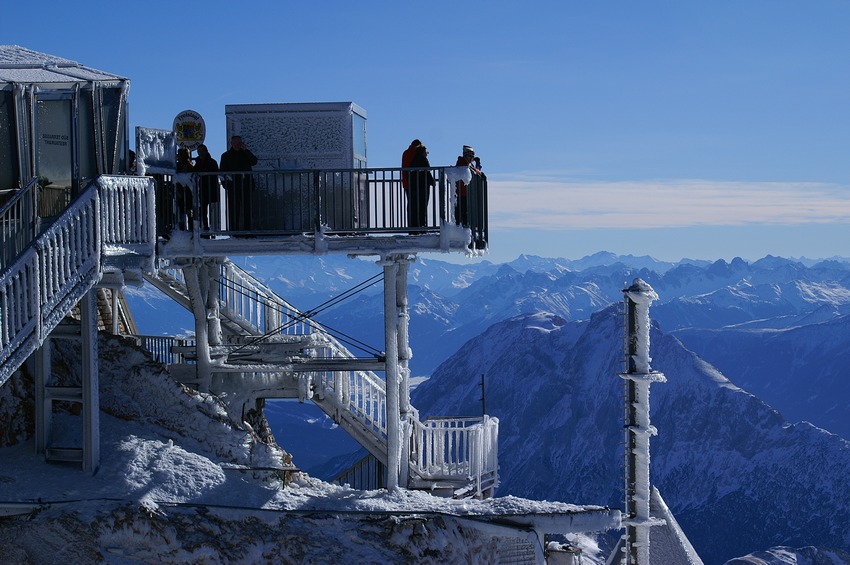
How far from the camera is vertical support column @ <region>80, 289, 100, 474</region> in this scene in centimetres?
2305

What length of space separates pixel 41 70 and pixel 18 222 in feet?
9.52

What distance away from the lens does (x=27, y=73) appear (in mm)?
22531

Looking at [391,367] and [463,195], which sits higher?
[463,195]

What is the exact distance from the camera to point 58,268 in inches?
806

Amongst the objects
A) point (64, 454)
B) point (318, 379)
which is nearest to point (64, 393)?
point (64, 454)

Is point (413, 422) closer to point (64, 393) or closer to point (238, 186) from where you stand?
point (238, 186)

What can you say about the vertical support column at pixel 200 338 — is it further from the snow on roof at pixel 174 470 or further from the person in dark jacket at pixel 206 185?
the person in dark jacket at pixel 206 185

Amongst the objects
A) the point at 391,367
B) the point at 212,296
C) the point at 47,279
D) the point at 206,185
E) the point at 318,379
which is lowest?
the point at 318,379

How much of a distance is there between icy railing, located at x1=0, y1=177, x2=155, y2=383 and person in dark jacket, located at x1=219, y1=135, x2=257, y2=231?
276 centimetres

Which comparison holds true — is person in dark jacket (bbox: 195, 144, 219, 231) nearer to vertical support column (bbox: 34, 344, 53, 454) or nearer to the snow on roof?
the snow on roof

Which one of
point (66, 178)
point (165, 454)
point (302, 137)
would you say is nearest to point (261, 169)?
point (302, 137)

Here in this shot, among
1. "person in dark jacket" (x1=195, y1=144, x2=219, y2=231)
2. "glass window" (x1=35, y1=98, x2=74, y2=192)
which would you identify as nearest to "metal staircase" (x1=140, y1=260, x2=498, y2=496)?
"person in dark jacket" (x1=195, y1=144, x2=219, y2=231)

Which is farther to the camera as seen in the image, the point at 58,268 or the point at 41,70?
the point at 41,70

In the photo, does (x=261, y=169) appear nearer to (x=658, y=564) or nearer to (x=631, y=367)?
(x=631, y=367)
